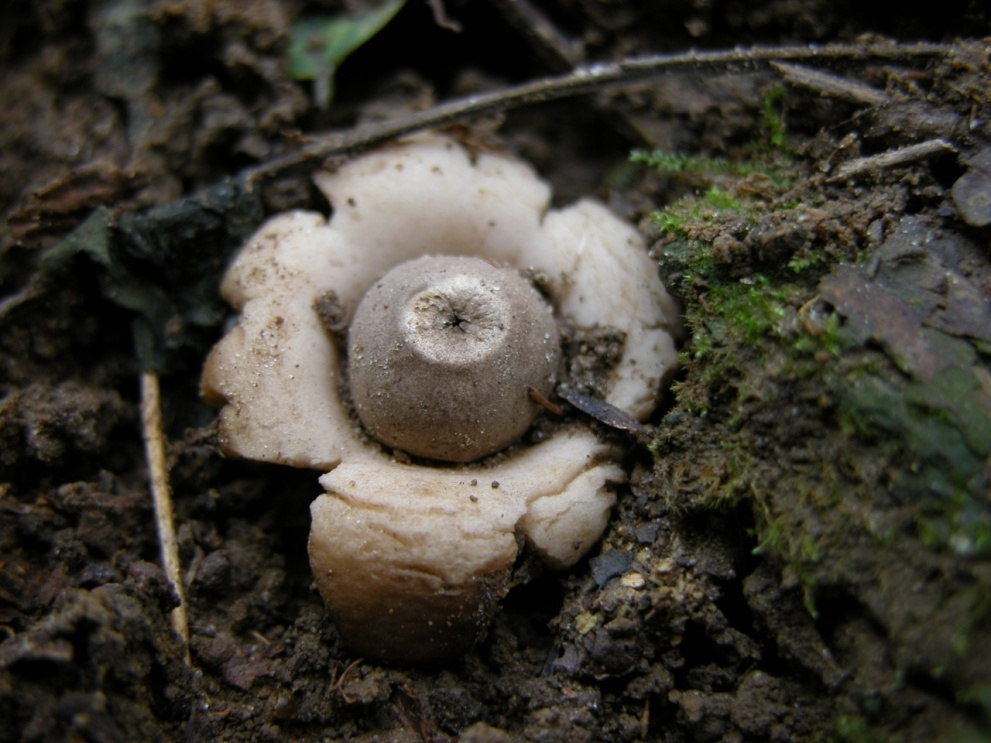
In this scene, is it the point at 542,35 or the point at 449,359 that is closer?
the point at 449,359

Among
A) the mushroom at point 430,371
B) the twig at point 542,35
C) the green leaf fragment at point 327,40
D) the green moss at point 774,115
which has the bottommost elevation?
the mushroom at point 430,371

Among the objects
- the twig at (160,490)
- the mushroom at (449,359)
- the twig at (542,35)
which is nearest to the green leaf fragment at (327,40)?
the twig at (542,35)

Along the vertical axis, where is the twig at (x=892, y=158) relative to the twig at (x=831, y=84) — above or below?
below

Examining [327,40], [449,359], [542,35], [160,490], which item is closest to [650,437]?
[449,359]

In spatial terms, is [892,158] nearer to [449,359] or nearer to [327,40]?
[449,359]

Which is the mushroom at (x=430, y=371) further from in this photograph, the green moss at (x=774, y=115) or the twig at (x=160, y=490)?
the green moss at (x=774, y=115)

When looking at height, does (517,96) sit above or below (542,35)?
below
